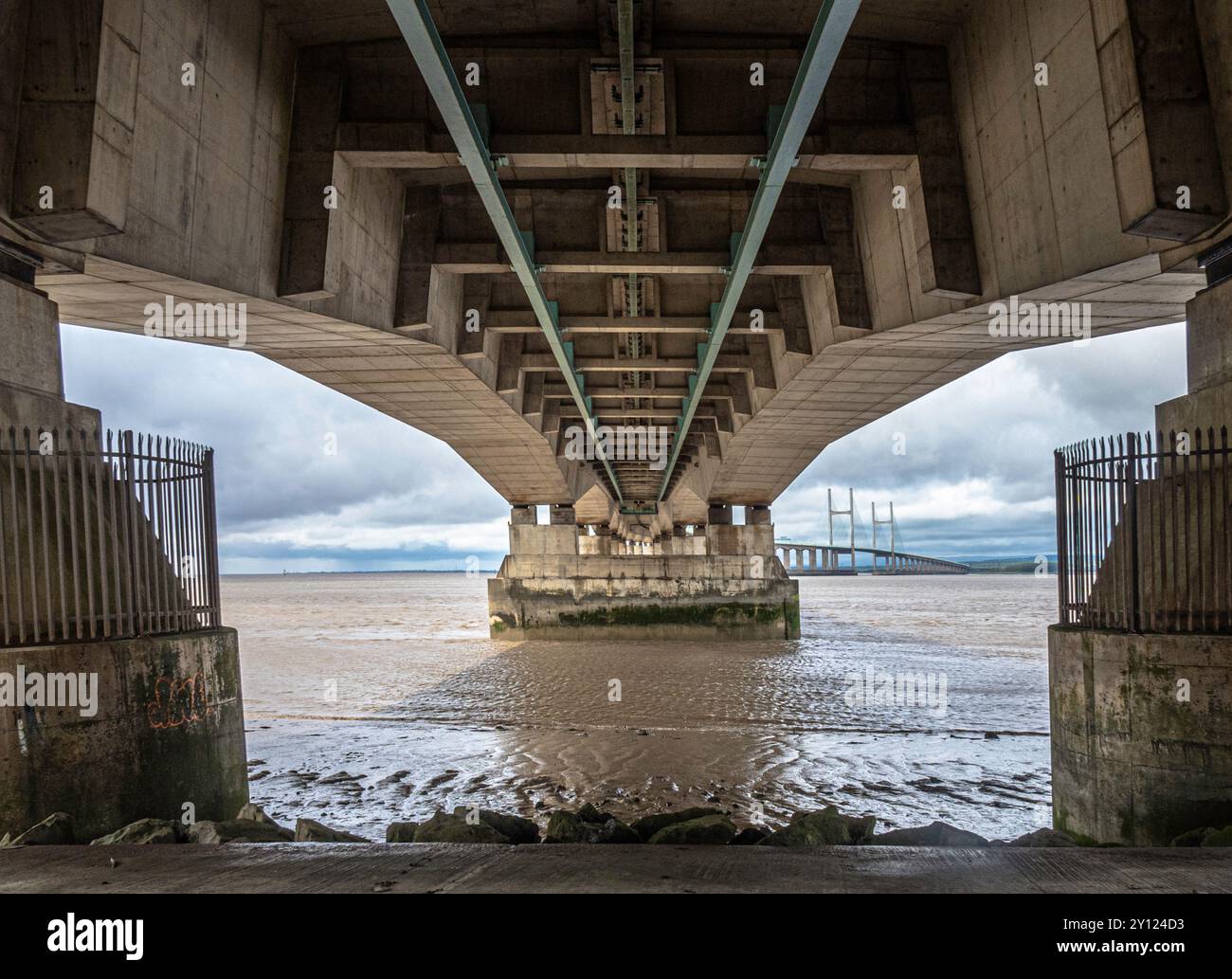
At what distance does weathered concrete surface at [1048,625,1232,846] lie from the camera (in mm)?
5961

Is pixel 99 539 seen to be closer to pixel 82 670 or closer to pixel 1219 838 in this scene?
pixel 82 670

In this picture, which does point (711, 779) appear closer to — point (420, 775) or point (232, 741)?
point (420, 775)

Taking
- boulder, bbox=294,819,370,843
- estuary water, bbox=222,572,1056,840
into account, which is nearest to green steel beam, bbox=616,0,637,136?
boulder, bbox=294,819,370,843

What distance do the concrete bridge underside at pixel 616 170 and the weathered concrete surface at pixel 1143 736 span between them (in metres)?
3.35

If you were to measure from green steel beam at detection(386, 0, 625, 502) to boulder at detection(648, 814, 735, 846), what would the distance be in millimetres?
5261

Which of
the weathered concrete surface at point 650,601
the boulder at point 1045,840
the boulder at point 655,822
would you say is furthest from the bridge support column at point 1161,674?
the weathered concrete surface at point 650,601

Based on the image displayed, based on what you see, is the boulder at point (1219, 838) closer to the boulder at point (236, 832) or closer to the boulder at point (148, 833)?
the boulder at point (236, 832)

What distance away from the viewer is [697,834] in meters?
5.34

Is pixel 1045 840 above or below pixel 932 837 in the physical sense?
below

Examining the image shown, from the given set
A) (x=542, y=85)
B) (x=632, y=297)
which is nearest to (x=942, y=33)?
(x=542, y=85)

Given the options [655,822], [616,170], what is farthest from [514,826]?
[616,170]

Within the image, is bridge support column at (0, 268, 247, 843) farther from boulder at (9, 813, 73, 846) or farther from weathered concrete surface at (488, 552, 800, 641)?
weathered concrete surface at (488, 552, 800, 641)

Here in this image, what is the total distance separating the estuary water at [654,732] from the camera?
1024cm

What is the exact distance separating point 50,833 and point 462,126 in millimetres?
5903
